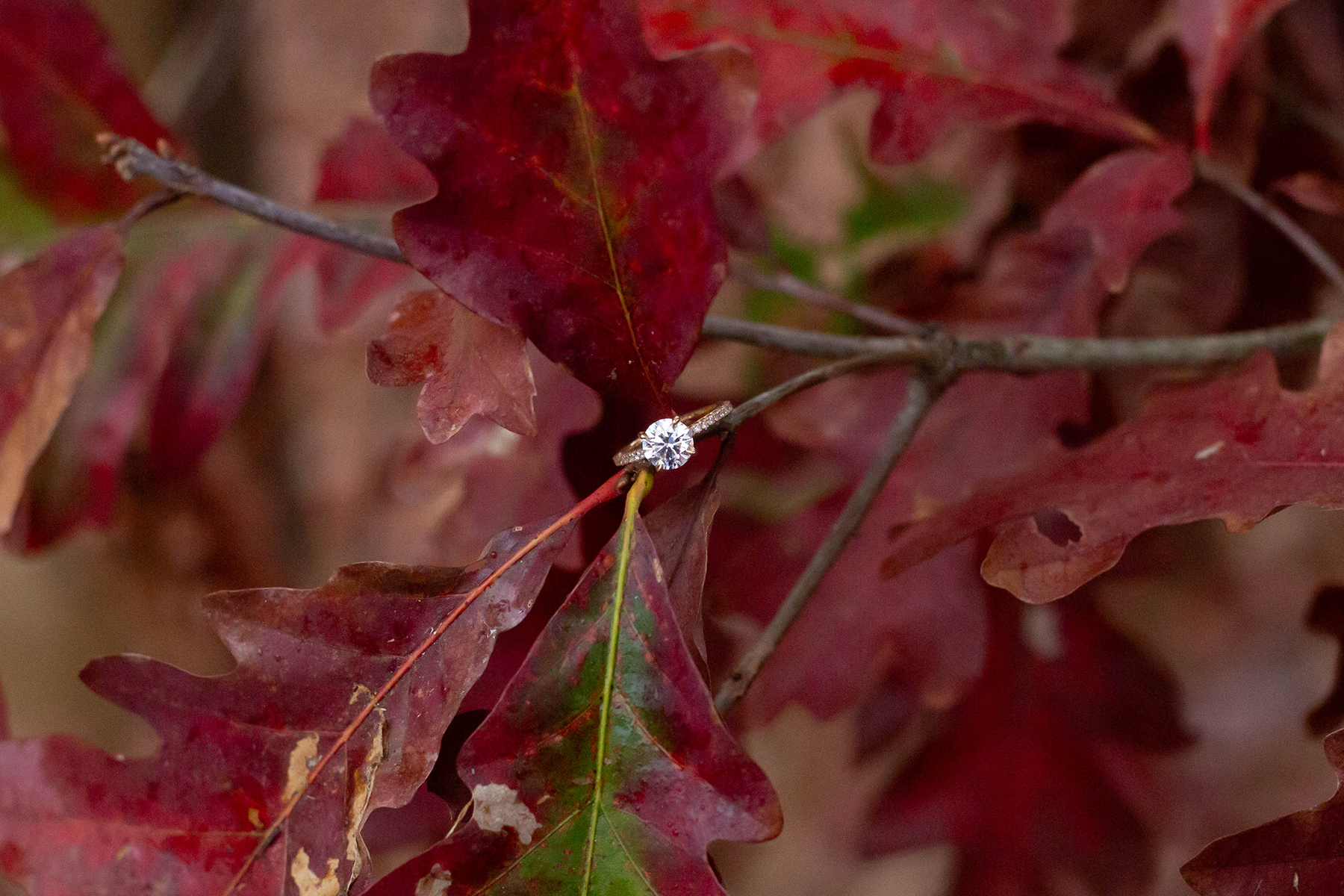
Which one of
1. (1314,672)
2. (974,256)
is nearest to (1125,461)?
(974,256)

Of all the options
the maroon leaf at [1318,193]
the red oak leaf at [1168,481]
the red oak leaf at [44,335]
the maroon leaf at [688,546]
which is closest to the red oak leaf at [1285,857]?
the red oak leaf at [1168,481]

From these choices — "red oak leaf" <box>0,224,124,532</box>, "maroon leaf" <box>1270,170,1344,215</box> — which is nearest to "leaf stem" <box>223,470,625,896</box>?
Answer: "red oak leaf" <box>0,224,124,532</box>

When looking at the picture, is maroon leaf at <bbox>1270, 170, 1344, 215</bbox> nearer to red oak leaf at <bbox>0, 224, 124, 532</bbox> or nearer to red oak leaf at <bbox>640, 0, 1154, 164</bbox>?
red oak leaf at <bbox>640, 0, 1154, 164</bbox>

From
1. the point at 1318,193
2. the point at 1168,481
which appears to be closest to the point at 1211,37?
the point at 1318,193

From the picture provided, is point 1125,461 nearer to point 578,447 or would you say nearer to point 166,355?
point 578,447

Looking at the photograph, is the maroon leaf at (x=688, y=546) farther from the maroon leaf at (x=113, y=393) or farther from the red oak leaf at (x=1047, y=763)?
the maroon leaf at (x=113, y=393)

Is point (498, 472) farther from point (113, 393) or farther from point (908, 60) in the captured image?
point (113, 393)
